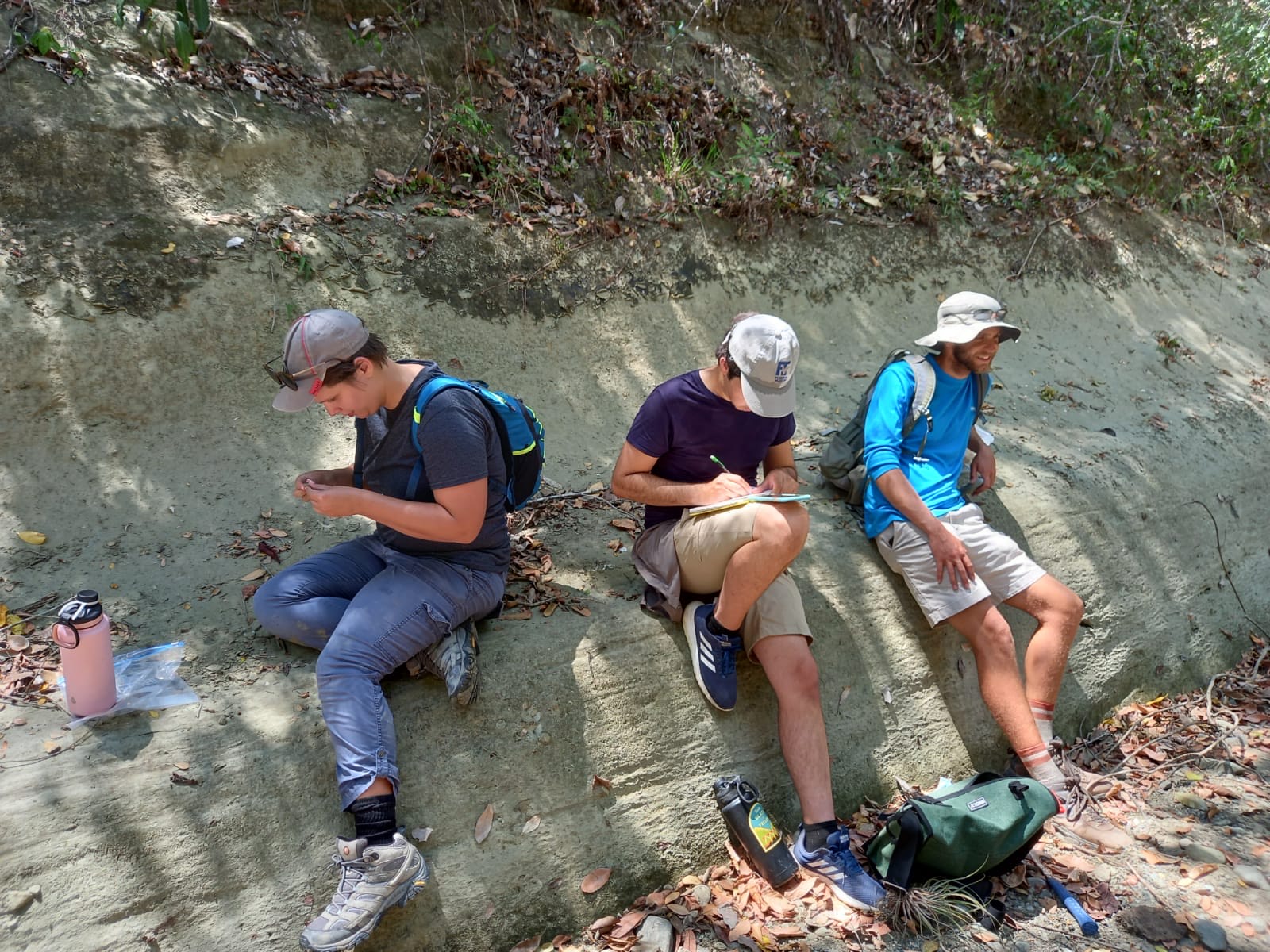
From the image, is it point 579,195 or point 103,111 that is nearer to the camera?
point 103,111

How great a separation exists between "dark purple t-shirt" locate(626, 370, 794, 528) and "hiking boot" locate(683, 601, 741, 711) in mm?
657

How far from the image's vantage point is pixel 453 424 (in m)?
3.16

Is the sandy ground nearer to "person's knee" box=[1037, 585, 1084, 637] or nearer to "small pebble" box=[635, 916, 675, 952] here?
"small pebble" box=[635, 916, 675, 952]

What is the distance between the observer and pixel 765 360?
349 centimetres

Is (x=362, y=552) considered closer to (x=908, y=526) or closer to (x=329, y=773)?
(x=329, y=773)

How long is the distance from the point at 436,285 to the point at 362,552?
2.88 metres

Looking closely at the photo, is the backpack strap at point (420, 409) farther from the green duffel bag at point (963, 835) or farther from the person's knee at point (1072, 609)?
the person's knee at point (1072, 609)

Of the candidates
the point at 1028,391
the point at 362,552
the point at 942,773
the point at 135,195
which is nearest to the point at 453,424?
the point at 362,552

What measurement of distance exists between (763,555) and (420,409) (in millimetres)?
1409

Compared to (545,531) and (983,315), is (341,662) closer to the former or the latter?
(545,531)

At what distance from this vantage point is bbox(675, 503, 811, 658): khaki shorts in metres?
3.56

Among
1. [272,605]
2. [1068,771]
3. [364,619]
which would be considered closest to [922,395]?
[1068,771]

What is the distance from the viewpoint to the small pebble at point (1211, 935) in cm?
345

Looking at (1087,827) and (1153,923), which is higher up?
(1087,827)
